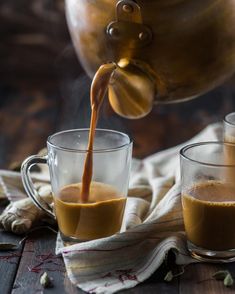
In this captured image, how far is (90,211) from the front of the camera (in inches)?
42.9

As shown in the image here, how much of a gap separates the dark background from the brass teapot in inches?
13.3

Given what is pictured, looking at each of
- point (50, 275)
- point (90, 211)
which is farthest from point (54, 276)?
point (90, 211)

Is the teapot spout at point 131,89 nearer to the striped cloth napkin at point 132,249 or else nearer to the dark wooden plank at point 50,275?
the striped cloth napkin at point 132,249

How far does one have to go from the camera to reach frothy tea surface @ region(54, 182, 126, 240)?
1.09m

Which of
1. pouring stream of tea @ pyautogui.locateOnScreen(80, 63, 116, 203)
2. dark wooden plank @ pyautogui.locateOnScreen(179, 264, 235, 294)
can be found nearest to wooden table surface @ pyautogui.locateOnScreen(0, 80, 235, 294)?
dark wooden plank @ pyautogui.locateOnScreen(179, 264, 235, 294)

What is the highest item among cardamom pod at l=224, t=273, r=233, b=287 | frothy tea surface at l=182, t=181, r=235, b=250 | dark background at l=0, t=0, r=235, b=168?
frothy tea surface at l=182, t=181, r=235, b=250

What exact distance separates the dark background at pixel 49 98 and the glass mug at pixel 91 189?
363 mm

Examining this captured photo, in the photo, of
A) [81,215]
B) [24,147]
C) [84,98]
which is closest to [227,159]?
[81,215]

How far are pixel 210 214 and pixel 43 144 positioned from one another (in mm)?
769

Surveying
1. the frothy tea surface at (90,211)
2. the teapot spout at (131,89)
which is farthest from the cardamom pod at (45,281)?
the teapot spout at (131,89)

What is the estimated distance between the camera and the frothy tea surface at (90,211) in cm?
109

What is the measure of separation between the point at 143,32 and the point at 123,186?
230mm

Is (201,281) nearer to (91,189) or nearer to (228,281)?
(228,281)

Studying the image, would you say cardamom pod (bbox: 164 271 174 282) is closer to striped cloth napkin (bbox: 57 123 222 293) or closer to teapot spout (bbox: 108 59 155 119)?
striped cloth napkin (bbox: 57 123 222 293)
